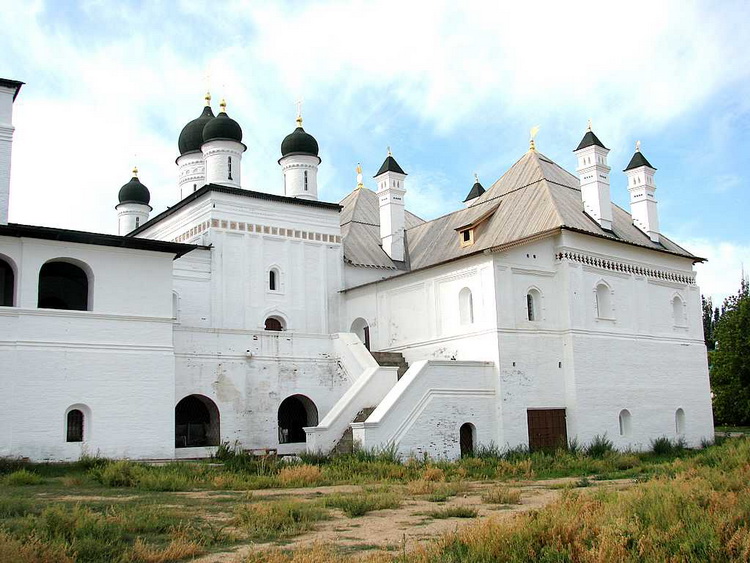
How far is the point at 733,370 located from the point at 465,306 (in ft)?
67.6

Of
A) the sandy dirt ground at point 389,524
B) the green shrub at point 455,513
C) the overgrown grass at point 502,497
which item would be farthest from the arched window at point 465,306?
the green shrub at point 455,513

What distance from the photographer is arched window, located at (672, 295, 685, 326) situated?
28.5m

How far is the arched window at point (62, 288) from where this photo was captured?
20938mm

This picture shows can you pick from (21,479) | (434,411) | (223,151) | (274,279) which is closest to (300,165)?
(223,151)

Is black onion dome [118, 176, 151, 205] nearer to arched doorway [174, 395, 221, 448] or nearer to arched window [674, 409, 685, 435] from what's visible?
arched doorway [174, 395, 221, 448]

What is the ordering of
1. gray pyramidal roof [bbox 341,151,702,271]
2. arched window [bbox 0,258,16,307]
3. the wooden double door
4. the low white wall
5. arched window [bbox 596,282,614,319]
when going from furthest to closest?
arched window [bbox 596,282,614,319] → gray pyramidal roof [bbox 341,151,702,271] → the wooden double door → the low white wall → arched window [bbox 0,258,16,307]

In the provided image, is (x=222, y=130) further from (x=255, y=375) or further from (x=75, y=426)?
(x=75, y=426)

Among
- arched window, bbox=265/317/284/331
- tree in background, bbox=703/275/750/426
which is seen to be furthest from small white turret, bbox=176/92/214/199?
tree in background, bbox=703/275/750/426

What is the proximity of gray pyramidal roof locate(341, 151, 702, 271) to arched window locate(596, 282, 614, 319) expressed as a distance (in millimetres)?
1557

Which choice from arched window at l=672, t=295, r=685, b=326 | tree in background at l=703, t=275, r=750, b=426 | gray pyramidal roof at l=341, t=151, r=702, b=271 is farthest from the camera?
tree in background at l=703, t=275, r=750, b=426

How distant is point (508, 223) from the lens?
83.6ft

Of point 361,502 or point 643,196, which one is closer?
point 361,502

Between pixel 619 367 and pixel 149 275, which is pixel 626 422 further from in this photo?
pixel 149 275

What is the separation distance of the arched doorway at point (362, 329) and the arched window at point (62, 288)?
9.50 meters
